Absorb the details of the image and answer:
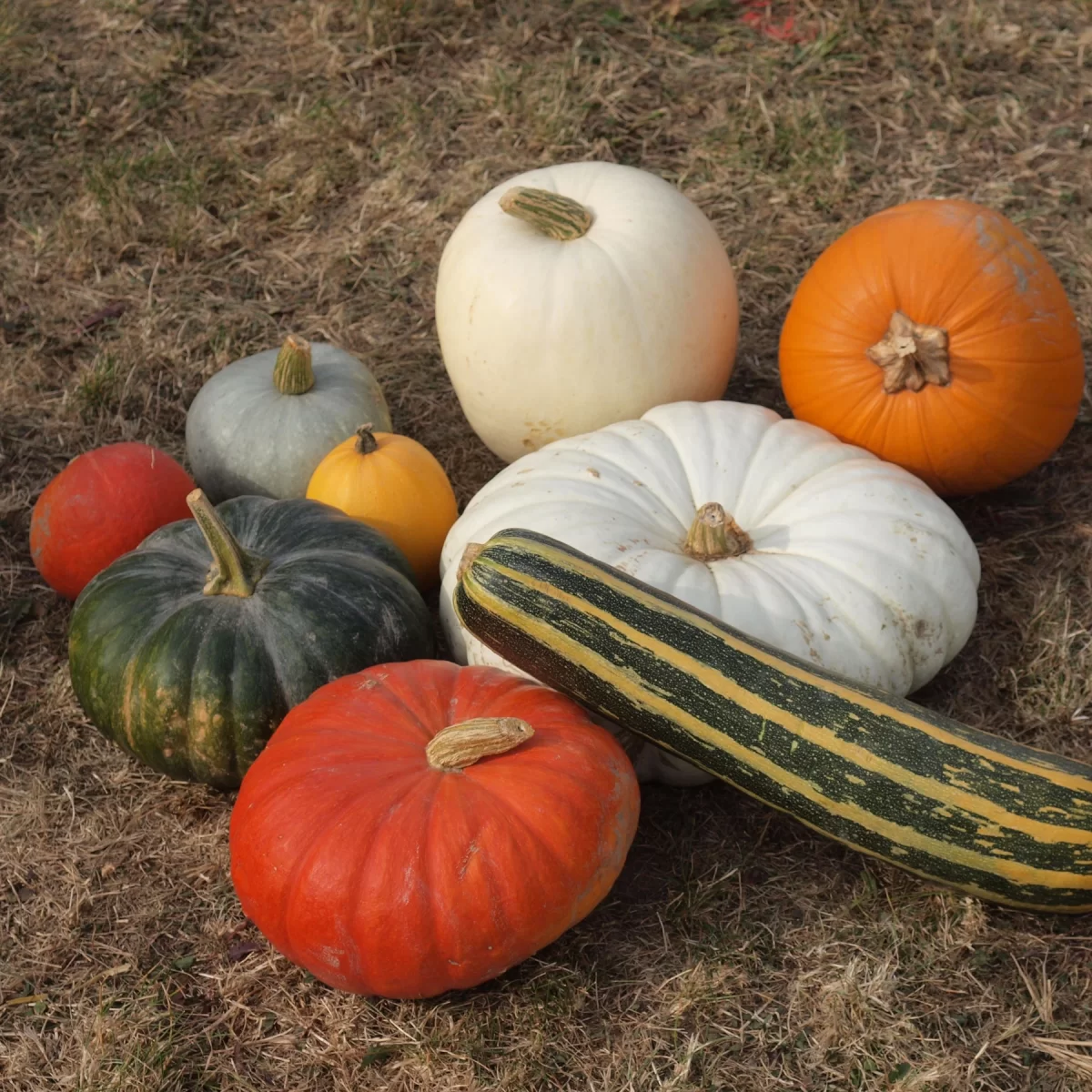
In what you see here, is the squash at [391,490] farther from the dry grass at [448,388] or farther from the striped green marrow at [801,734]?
the striped green marrow at [801,734]

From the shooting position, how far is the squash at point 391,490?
3557 mm

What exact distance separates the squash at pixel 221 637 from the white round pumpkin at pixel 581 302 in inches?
32.1

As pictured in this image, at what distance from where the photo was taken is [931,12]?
18.5 feet

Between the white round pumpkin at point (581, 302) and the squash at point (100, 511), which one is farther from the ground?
the white round pumpkin at point (581, 302)

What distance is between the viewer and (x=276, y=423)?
386cm

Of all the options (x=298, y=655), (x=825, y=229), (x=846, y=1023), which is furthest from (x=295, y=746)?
(x=825, y=229)

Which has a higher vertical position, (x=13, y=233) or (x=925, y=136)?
(x=925, y=136)

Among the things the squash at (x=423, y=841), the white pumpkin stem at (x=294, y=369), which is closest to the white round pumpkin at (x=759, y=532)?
the squash at (x=423, y=841)

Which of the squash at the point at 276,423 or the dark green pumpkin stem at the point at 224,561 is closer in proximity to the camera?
the dark green pumpkin stem at the point at 224,561

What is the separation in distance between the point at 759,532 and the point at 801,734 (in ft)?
2.33

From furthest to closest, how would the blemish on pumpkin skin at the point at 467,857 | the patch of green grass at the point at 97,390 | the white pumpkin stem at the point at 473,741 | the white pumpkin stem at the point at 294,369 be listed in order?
the patch of green grass at the point at 97,390
the white pumpkin stem at the point at 294,369
the white pumpkin stem at the point at 473,741
the blemish on pumpkin skin at the point at 467,857

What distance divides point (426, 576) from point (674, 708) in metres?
1.25

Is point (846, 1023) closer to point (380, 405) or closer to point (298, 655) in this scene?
point (298, 655)

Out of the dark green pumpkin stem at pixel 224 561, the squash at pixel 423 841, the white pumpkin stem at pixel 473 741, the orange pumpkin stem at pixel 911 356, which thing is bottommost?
the squash at pixel 423 841
